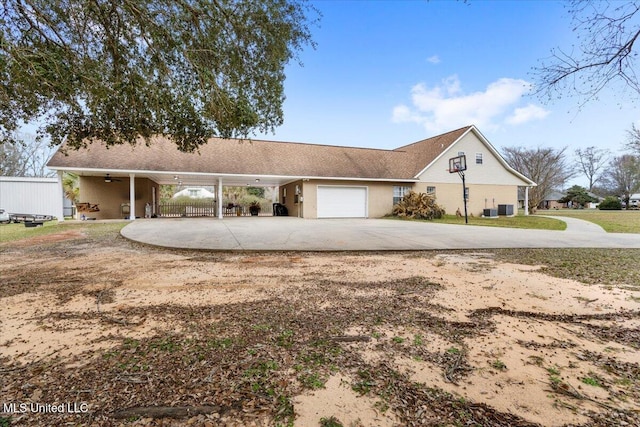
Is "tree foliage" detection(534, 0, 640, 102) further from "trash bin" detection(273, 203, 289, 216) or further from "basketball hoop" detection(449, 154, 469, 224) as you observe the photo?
"trash bin" detection(273, 203, 289, 216)

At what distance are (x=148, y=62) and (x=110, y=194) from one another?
15.3m

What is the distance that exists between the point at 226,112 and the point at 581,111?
5756 mm

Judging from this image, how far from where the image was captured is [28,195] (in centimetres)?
1850

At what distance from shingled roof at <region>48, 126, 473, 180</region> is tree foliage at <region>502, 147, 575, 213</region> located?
16.5m

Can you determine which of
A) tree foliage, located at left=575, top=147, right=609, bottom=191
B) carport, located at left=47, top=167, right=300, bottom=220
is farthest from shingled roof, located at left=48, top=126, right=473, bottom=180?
tree foliage, located at left=575, top=147, right=609, bottom=191

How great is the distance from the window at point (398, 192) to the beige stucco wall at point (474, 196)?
23.5 inches

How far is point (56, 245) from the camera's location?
7.64m

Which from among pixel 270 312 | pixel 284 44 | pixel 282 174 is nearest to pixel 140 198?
pixel 282 174

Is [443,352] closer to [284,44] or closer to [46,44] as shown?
[284,44]

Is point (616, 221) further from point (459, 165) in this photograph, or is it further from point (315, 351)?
point (315, 351)

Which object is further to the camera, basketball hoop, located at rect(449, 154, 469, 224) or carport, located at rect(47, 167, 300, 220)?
basketball hoop, located at rect(449, 154, 469, 224)

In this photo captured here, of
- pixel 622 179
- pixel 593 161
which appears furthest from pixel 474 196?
pixel 622 179

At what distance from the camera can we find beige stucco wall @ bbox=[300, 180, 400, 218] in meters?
18.3

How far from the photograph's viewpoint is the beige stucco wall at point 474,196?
20.5 m
